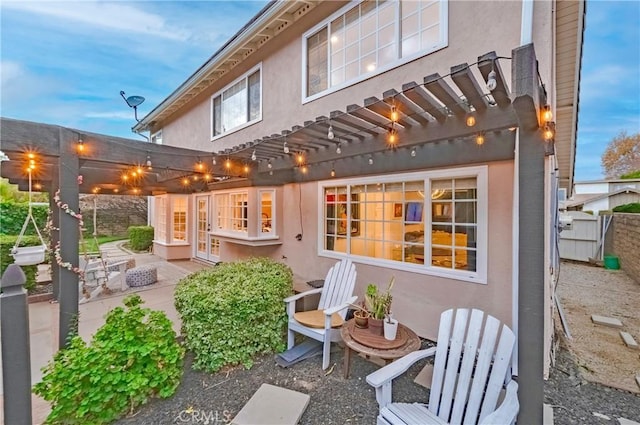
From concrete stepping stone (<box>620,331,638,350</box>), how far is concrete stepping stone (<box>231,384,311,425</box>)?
15.4 feet

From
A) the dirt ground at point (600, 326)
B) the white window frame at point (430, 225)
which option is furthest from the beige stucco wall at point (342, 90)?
the dirt ground at point (600, 326)

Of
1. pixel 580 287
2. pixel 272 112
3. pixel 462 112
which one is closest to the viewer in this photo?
pixel 462 112

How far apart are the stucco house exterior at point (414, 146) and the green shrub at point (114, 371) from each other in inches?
111

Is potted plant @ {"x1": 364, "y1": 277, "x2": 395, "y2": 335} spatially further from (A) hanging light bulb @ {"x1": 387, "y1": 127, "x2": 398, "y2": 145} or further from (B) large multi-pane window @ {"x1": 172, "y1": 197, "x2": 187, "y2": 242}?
(B) large multi-pane window @ {"x1": 172, "y1": 197, "x2": 187, "y2": 242}

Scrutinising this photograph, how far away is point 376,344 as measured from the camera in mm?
2967

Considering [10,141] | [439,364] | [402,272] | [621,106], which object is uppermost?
[621,106]

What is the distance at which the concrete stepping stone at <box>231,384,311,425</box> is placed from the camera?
98.5 inches

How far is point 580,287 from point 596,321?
296 centimetres

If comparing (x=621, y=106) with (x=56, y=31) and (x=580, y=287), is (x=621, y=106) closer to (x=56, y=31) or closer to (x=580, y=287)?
(x=580, y=287)

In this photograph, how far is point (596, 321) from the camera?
4.91 meters

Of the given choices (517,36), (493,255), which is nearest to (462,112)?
(517,36)

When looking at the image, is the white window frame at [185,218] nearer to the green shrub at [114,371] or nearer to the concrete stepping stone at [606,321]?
the green shrub at [114,371]

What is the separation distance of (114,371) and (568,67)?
320 inches

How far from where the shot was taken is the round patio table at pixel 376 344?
2.83 meters
